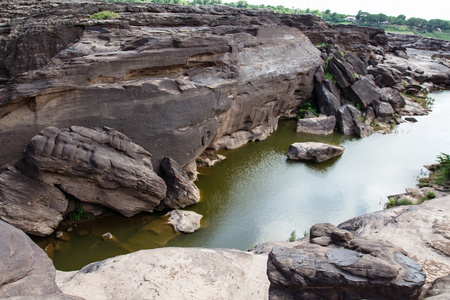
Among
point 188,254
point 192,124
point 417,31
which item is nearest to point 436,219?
point 188,254

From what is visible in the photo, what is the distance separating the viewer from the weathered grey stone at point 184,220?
11427 mm

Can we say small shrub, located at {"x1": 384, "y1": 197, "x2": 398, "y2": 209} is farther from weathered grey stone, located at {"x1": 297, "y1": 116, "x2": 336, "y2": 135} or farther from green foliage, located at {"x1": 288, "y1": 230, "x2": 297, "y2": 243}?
weathered grey stone, located at {"x1": 297, "y1": 116, "x2": 336, "y2": 135}

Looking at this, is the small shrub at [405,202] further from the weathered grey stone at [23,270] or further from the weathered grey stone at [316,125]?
the weathered grey stone at [23,270]

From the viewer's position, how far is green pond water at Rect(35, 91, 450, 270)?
11.0 m

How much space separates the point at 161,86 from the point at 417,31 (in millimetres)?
91070

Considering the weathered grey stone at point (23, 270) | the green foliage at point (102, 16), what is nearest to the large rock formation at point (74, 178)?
the weathered grey stone at point (23, 270)

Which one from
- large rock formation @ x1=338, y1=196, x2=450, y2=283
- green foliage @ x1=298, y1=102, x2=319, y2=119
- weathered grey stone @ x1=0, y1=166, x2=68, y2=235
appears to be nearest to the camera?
large rock formation @ x1=338, y1=196, x2=450, y2=283

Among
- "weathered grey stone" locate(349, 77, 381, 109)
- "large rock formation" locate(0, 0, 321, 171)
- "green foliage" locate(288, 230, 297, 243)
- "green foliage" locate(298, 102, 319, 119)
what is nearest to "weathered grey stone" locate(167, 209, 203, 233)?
"large rock formation" locate(0, 0, 321, 171)

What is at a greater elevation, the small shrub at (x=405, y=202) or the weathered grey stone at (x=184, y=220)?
the small shrub at (x=405, y=202)

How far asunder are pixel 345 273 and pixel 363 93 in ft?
62.0

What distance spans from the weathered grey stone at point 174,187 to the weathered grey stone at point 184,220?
35cm

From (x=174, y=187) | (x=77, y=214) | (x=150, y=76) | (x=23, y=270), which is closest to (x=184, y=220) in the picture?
(x=174, y=187)

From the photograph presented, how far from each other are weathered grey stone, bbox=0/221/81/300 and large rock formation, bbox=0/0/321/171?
5411 mm

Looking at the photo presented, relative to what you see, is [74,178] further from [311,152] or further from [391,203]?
[391,203]
